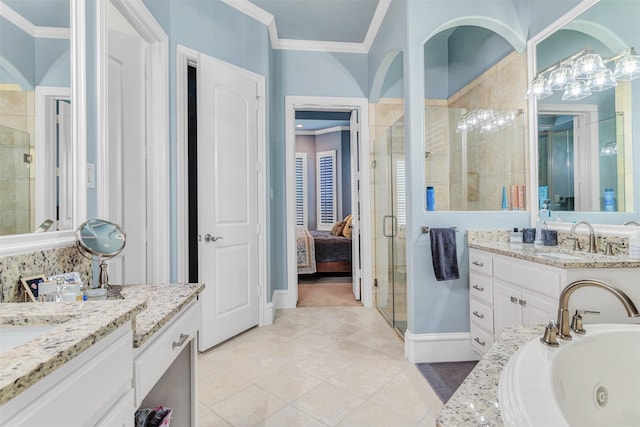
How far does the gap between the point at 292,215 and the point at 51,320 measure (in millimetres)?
2884

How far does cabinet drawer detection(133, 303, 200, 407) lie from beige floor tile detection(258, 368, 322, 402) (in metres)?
0.83

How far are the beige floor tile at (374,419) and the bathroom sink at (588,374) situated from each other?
2.76 ft

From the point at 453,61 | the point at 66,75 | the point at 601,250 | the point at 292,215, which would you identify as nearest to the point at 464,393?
the point at 601,250

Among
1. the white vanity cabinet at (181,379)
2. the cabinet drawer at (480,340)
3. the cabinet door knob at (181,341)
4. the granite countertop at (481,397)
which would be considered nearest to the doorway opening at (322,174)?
the cabinet drawer at (480,340)

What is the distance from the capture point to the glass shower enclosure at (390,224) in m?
2.72

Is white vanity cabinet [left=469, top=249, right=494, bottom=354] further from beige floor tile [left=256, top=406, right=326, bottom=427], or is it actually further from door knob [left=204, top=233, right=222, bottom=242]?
door knob [left=204, top=233, right=222, bottom=242]

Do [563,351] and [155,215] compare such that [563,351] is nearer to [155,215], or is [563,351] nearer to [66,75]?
[66,75]

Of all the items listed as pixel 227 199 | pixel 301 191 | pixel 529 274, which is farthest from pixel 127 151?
pixel 301 191

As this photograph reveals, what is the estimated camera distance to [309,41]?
3.59 metres

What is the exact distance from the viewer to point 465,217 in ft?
7.88

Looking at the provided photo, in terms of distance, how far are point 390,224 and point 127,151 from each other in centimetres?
225

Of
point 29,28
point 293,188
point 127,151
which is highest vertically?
point 29,28

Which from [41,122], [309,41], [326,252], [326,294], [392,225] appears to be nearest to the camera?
[41,122]

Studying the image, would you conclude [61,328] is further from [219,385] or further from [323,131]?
[323,131]
